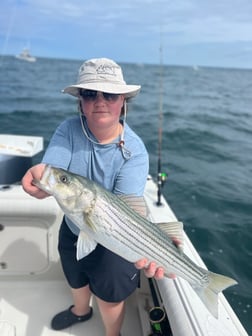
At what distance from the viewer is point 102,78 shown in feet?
6.95

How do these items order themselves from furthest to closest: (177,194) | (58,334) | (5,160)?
(177,194) < (5,160) < (58,334)

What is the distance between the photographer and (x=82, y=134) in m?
2.26

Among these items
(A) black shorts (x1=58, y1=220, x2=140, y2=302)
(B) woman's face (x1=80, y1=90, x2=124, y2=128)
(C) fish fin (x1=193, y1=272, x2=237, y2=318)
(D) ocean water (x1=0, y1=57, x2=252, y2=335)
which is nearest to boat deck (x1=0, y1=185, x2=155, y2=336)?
(A) black shorts (x1=58, y1=220, x2=140, y2=302)

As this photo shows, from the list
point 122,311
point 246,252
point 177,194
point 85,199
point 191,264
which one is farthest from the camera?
point 177,194

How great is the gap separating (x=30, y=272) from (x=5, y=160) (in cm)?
145

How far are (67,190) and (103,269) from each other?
0.77 metres

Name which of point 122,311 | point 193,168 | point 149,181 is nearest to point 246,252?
point 149,181

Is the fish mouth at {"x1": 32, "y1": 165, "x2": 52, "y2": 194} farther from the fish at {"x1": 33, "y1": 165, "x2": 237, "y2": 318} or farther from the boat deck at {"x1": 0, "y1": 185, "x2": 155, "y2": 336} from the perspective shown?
the boat deck at {"x1": 0, "y1": 185, "x2": 155, "y2": 336}

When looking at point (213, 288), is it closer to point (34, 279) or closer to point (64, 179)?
point (64, 179)

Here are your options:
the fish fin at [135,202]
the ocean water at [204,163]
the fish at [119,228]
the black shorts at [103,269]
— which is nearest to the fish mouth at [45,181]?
the fish at [119,228]

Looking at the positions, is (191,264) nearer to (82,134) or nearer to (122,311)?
(122,311)

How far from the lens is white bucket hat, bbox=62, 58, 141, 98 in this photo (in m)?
2.08

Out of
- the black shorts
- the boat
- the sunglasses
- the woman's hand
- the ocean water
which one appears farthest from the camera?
the ocean water

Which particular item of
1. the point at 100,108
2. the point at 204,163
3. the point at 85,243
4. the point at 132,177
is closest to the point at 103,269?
the point at 85,243
